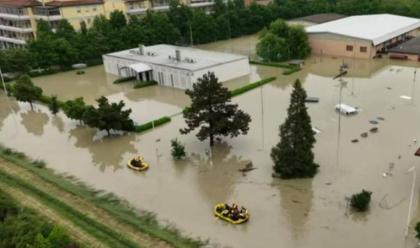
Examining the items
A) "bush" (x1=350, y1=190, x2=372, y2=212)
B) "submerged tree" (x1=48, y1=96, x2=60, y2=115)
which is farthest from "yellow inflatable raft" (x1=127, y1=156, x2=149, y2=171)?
"submerged tree" (x1=48, y1=96, x2=60, y2=115)

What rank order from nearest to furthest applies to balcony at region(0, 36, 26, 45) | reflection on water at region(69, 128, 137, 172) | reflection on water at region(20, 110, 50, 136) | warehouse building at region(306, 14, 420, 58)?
reflection on water at region(69, 128, 137, 172) → reflection on water at region(20, 110, 50, 136) → warehouse building at region(306, 14, 420, 58) → balcony at region(0, 36, 26, 45)

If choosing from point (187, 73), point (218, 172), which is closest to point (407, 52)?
point (187, 73)

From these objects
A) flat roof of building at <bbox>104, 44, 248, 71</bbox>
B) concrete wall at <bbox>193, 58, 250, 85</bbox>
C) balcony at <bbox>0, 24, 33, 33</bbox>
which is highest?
balcony at <bbox>0, 24, 33, 33</bbox>

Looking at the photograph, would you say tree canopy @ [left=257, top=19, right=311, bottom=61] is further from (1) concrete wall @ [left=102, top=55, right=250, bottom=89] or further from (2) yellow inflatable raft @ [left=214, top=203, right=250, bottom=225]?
(2) yellow inflatable raft @ [left=214, top=203, right=250, bottom=225]

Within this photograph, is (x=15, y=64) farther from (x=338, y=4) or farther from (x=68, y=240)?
(x=338, y=4)

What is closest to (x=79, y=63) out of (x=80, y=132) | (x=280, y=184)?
(x=80, y=132)

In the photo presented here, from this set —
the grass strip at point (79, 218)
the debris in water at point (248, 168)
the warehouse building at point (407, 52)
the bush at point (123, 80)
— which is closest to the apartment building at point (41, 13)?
the bush at point (123, 80)
